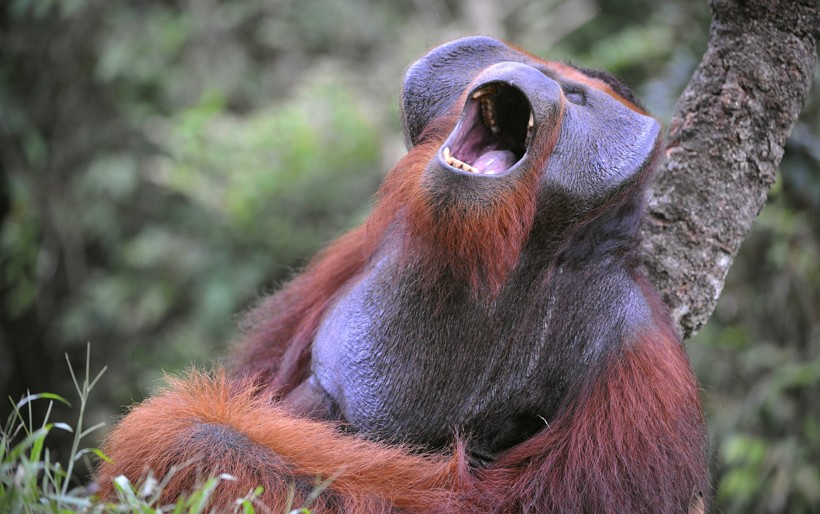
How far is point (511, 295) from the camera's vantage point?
248cm

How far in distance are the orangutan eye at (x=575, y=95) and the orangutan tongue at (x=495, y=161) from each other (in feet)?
0.75

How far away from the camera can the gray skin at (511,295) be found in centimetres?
232

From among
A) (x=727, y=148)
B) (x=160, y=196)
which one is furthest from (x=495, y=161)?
(x=160, y=196)

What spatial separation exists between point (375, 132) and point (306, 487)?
4.82 m

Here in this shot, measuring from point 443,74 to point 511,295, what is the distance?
705mm

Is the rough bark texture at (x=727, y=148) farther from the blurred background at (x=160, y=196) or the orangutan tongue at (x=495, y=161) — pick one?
the blurred background at (x=160, y=196)

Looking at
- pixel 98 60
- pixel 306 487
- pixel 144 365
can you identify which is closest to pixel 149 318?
pixel 144 365

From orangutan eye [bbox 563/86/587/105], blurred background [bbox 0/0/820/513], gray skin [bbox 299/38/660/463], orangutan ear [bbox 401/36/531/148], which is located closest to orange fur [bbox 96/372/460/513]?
A: gray skin [bbox 299/38/660/463]

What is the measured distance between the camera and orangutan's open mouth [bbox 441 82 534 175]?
7.91 feet

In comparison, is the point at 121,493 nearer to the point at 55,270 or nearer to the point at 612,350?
the point at 612,350

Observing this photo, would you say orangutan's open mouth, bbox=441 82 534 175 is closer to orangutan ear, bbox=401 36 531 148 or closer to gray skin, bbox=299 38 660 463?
gray skin, bbox=299 38 660 463

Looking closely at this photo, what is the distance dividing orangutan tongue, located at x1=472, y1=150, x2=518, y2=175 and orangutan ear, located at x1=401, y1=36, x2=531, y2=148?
222 mm

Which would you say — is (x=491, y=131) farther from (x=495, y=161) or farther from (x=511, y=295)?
(x=511, y=295)

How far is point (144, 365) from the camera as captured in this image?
20.7 ft
